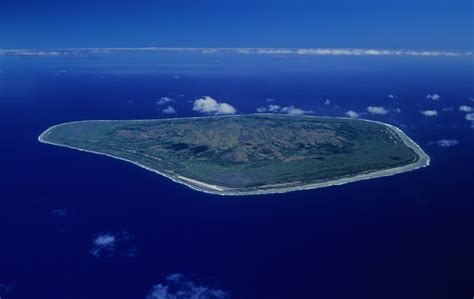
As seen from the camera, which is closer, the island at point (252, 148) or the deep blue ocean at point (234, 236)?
the deep blue ocean at point (234, 236)

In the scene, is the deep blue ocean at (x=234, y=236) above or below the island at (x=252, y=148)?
below

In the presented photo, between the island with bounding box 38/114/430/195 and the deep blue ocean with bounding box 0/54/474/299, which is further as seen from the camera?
the island with bounding box 38/114/430/195

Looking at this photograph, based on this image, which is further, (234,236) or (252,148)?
(252,148)

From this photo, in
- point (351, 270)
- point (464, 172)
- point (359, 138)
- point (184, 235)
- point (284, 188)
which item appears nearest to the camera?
point (351, 270)

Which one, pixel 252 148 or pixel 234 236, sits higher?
pixel 252 148

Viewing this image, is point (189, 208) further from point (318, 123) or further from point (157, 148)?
point (318, 123)

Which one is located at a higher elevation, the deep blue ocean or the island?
the island

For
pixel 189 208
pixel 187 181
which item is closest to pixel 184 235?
pixel 189 208

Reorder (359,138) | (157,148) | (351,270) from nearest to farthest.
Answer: (351,270), (157,148), (359,138)
